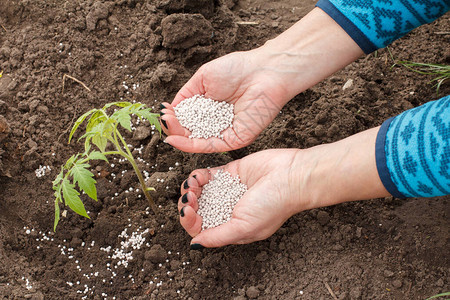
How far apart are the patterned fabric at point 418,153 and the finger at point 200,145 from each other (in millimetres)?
999

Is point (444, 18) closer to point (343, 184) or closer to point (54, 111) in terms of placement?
point (343, 184)

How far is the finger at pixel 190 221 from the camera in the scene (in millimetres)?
2400

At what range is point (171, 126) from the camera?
2660mm

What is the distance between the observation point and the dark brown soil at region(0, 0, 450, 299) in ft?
7.90

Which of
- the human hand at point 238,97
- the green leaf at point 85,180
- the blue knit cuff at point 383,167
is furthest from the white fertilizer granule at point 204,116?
the blue knit cuff at point 383,167

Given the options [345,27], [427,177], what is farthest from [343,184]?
[345,27]

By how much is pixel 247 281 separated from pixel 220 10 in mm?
2140

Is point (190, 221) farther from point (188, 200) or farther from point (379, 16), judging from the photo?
point (379, 16)

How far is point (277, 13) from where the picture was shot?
364 centimetres

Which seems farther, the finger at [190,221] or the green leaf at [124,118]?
the finger at [190,221]

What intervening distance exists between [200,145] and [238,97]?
1.44 feet

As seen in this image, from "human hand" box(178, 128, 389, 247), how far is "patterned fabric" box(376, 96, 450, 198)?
0.31ft

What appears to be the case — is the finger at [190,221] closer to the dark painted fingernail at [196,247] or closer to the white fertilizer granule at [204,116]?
the dark painted fingernail at [196,247]

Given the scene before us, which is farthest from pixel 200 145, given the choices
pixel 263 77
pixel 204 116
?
pixel 263 77
